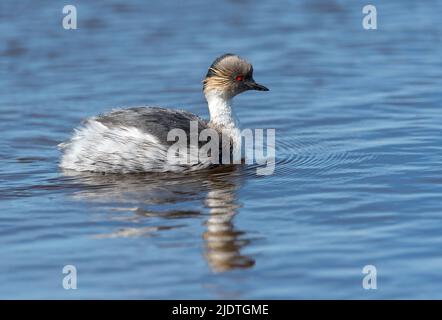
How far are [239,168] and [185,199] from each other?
3.86 ft

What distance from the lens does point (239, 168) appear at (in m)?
9.49

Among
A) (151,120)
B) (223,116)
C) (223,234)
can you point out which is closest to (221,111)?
(223,116)

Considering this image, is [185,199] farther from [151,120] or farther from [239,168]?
[239,168]

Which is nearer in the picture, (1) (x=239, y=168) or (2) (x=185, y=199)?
(2) (x=185, y=199)

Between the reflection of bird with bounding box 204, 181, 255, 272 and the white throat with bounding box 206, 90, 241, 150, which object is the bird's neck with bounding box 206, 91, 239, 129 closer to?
the white throat with bounding box 206, 90, 241, 150

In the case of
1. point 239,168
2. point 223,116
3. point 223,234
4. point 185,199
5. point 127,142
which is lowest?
point 223,234

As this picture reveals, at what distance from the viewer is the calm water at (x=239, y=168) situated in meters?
6.80

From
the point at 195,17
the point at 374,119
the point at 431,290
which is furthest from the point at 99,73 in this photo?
the point at 431,290

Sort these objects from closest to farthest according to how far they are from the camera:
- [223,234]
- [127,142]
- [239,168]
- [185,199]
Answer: [223,234], [185,199], [127,142], [239,168]

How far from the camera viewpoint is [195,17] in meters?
16.3

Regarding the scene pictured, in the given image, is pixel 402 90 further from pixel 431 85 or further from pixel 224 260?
pixel 224 260

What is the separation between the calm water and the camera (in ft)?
22.3

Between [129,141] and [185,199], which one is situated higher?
[129,141]

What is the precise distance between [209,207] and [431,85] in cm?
534
